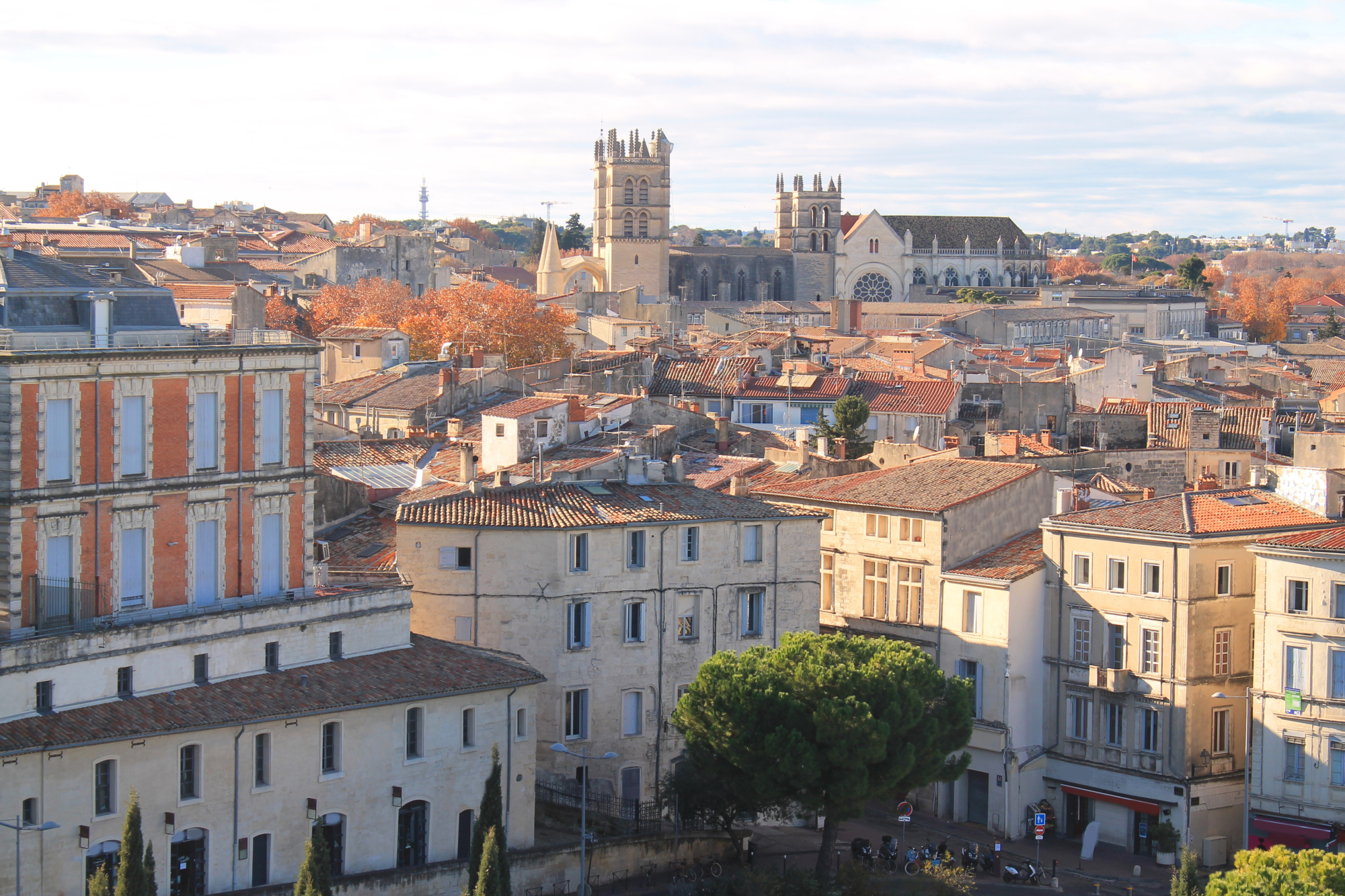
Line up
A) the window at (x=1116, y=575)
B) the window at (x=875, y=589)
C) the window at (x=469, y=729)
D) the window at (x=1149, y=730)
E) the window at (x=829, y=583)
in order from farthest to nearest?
the window at (x=829, y=583), the window at (x=875, y=589), the window at (x=1116, y=575), the window at (x=1149, y=730), the window at (x=469, y=729)

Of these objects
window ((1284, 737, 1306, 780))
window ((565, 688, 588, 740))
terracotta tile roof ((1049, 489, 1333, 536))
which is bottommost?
window ((1284, 737, 1306, 780))

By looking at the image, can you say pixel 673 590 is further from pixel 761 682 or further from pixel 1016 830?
pixel 1016 830

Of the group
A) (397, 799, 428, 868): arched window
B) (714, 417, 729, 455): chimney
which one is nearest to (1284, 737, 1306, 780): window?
(397, 799, 428, 868): arched window

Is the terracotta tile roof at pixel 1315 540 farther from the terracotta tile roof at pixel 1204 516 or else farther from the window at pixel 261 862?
the window at pixel 261 862

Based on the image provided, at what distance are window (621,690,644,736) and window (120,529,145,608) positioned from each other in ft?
39.5

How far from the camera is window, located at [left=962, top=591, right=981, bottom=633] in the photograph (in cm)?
4731

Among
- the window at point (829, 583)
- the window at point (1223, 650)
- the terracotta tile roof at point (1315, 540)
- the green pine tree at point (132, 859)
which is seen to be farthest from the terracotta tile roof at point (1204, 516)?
the green pine tree at point (132, 859)

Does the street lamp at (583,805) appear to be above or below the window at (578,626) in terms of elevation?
below

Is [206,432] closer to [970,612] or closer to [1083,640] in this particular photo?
[970,612]

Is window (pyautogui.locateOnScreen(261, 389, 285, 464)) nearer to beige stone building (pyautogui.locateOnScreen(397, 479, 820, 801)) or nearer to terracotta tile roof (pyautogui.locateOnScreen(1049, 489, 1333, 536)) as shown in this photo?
beige stone building (pyautogui.locateOnScreen(397, 479, 820, 801))

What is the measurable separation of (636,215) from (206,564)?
14716cm

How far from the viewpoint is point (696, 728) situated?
38688 millimetres

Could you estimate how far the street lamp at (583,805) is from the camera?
3559 cm

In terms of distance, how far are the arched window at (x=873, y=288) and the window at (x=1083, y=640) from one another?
148m
